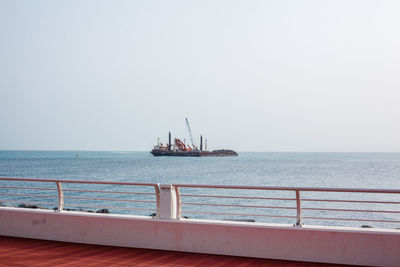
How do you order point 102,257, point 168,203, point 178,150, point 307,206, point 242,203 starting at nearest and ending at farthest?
point 102,257 < point 168,203 < point 307,206 < point 242,203 < point 178,150

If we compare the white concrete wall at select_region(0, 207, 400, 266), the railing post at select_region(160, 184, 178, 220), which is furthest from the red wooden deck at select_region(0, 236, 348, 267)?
the railing post at select_region(160, 184, 178, 220)

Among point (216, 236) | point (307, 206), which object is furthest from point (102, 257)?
point (307, 206)

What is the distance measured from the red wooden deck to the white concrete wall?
13 cm

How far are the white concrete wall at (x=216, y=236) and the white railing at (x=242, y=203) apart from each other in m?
0.19

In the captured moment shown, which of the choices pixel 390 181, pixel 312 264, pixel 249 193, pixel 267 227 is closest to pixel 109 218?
pixel 267 227

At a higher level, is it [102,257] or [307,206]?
[102,257]

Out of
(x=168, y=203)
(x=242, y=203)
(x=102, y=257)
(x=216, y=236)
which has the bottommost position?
(x=242, y=203)

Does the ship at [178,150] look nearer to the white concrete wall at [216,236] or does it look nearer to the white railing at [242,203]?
the white railing at [242,203]

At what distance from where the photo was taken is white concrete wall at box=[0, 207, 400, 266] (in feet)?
16.0

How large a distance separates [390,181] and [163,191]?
1938 inches

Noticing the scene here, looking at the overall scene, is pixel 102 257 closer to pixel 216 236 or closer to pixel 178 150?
pixel 216 236

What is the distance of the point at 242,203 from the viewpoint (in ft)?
106

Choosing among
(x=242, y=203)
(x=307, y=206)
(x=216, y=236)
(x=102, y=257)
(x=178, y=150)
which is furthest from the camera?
(x=178, y=150)

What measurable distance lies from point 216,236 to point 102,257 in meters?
1.57
